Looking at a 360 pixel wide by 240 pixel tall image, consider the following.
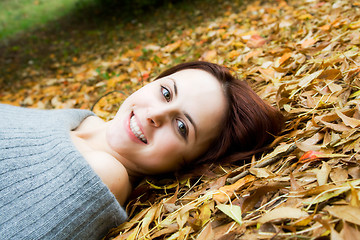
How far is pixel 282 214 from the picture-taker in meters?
0.94

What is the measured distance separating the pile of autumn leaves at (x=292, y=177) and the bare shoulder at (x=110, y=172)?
12 cm

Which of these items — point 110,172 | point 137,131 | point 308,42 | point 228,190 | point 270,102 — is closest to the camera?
point 228,190

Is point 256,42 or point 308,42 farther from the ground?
point 256,42

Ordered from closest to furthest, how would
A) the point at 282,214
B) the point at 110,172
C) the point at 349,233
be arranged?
the point at 349,233 < the point at 282,214 < the point at 110,172

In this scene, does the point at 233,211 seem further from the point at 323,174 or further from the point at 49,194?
the point at 49,194

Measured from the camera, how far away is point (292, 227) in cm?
Answer: 88

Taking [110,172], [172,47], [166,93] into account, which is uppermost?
[172,47]

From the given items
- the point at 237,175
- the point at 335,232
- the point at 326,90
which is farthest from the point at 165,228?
the point at 326,90

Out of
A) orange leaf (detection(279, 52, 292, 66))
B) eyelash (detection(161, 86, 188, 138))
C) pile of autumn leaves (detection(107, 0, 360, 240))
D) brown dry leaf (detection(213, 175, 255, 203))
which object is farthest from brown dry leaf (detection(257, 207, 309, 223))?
orange leaf (detection(279, 52, 292, 66))

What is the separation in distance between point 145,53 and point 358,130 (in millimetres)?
2951

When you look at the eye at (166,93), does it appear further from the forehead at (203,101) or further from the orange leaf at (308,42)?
the orange leaf at (308,42)

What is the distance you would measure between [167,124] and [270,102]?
0.75m

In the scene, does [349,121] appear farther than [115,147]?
No

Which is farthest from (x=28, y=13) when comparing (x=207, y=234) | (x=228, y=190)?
(x=207, y=234)
